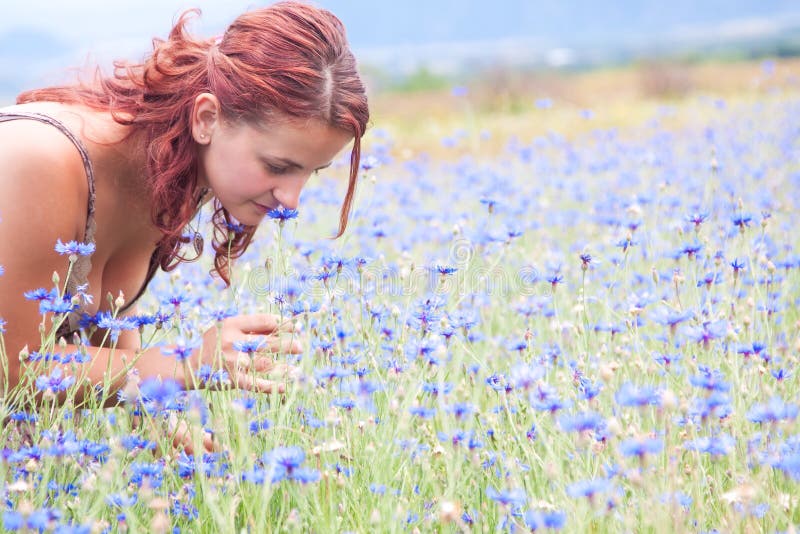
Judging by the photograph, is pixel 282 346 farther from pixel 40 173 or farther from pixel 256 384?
pixel 40 173

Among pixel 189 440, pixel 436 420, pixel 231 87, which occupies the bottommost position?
pixel 189 440

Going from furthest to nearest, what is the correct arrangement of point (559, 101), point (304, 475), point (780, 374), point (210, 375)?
point (559, 101) → point (780, 374) → point (210, 375) → point (304, 475)

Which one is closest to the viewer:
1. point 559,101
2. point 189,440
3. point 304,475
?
point 304,475

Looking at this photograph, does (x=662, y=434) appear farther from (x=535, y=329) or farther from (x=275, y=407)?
(x=535, y=329)

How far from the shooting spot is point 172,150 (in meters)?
2.15

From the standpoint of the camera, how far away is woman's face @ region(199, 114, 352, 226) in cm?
205

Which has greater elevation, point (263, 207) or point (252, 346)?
point (263, 207)

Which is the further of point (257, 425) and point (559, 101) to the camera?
point (559, 101)

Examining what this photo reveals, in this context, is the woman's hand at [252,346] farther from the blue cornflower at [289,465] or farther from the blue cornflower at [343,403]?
the blue cornflower at [289,465]

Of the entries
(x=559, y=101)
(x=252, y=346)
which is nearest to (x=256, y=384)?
(x=252, y=346)

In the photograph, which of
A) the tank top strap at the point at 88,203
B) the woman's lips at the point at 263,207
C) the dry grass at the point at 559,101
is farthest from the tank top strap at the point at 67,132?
the dry grass at the point at 559,101

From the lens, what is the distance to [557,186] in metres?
4.82

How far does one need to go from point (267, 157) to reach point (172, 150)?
0.28m

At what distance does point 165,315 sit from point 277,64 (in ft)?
2.30
